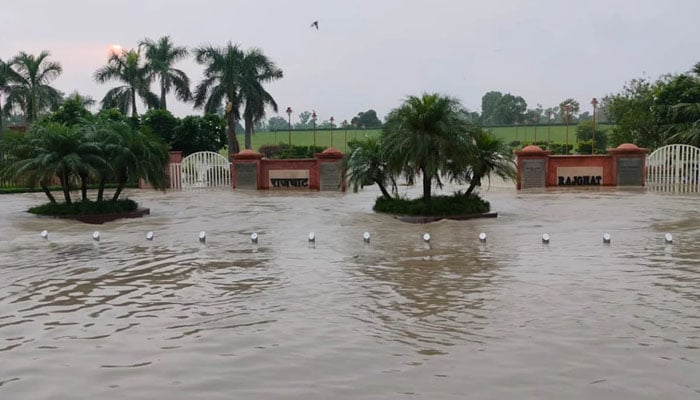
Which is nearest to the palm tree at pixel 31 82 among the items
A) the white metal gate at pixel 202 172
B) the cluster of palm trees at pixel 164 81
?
the cluster of palm trees at pixel 164 81

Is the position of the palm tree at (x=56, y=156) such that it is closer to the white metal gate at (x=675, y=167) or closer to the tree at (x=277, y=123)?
the white metal gate at (x=675, y=167)

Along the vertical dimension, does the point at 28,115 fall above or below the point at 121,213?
above

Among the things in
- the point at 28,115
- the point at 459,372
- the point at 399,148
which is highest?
the point at 28,115

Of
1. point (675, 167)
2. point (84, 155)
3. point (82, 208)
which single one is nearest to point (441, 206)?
point (84, 155)

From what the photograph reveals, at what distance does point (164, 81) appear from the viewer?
151 ft

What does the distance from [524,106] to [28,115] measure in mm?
76484

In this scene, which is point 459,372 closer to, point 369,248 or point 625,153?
point 369,248

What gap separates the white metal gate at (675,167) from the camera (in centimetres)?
2852

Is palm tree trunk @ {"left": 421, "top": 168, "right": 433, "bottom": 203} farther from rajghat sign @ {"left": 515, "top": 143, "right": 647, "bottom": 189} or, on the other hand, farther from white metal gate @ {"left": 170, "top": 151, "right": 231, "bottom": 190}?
white metal gate @ {"left": 170, "top": 151, "right": 231, "bottom": 190}

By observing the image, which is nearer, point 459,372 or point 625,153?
point 459,372

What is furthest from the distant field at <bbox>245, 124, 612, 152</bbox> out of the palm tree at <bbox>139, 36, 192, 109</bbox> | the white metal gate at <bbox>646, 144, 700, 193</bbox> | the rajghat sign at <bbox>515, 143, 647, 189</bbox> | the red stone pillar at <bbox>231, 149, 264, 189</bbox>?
the rajghat sign at <bbox>515, 143, 647, 189</bbox>

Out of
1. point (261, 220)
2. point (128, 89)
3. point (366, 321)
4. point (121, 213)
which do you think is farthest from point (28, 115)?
point (366, 321)

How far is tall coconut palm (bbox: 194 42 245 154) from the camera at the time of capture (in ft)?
138

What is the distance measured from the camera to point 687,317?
6727mm
